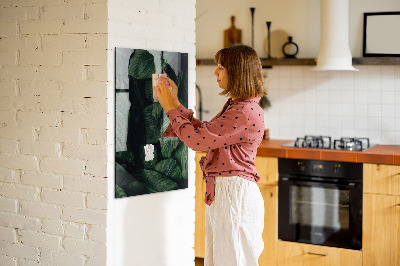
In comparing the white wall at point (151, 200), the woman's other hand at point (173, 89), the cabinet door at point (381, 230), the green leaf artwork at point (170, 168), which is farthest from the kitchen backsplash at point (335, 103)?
the woman's other hand at point (173, 89)

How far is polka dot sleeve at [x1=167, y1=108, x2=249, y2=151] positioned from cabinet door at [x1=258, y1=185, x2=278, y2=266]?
160 centimetres

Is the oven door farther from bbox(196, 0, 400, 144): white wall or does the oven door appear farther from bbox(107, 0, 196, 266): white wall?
bbox(107, 0, 196, 266): white wall

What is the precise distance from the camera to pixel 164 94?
285 centimetres

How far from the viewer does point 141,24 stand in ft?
9.48

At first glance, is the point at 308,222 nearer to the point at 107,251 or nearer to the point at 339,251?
the point at 339,251

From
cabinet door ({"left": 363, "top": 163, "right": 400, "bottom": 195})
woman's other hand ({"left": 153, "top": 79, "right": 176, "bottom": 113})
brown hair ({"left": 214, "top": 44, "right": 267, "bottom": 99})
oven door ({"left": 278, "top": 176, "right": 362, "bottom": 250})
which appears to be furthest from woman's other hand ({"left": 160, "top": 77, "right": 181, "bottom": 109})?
cabinet door ({"left": 363, "top": 163, "right": 400, "bottom": 195})

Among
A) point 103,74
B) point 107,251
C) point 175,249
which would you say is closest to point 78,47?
point 103,74

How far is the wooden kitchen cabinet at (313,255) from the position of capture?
3.97 meters

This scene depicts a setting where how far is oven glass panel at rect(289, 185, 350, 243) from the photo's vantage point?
13.1 ft

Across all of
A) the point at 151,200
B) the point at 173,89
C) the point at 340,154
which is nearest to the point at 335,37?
the point at 340,154

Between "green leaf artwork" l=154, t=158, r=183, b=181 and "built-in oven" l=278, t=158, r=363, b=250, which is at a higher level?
"green leaf artwork" l=154, t=158, r=183, b=181

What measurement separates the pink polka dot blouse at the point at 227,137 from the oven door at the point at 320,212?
1362 millimetres

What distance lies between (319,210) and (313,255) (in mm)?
324

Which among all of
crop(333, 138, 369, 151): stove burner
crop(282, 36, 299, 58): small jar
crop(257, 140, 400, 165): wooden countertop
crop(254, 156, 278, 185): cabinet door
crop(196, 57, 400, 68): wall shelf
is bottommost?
crop(254, 156, 278, 185): cabinet door
